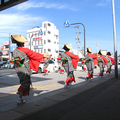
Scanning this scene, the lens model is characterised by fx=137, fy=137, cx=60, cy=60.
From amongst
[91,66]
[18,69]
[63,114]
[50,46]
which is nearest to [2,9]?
[18,69]

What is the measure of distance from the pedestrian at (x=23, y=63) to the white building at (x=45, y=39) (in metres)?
47.7

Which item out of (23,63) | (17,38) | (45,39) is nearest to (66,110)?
(23,63)

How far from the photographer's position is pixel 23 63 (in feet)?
13.2

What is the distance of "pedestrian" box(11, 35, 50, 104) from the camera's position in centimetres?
388

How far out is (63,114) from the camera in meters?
3.17

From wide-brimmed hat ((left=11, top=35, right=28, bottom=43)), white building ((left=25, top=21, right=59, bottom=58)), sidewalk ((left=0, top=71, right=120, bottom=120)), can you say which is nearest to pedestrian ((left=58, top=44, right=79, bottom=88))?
sidewalk ((left=0, top=71, right=120, bottom=120))

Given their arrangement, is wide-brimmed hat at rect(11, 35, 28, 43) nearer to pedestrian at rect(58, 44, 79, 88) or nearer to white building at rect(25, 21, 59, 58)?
pedestrian at rect(58, 44, 79, 88)

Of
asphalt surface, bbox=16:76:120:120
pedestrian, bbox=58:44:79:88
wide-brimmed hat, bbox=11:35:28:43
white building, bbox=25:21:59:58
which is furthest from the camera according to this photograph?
white building, bbox=25:21:59:58

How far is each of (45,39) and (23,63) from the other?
4924 centimetres

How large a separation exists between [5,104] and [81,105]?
2.14 m

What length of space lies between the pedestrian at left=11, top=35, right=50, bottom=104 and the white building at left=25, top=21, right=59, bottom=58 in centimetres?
4768

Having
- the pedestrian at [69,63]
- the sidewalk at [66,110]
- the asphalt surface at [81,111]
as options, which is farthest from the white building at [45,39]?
the asphalt surface at [81,111]

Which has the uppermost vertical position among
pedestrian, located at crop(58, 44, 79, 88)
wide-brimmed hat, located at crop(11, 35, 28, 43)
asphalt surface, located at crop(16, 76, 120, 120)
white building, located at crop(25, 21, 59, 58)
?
white building, located at crop(25, 21, 59, 58)

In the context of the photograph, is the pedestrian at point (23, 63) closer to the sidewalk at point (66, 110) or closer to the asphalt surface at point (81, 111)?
the sidewalk at point (66, 110)
